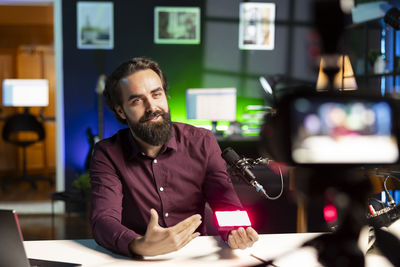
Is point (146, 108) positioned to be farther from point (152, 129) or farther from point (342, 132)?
point (342, 132)

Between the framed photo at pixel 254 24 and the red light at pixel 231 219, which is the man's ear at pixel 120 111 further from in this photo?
the framed photo at pixel 254 24

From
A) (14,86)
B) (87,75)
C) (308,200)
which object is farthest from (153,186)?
(14,86)

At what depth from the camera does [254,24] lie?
5250 mm

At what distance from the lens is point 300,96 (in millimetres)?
423

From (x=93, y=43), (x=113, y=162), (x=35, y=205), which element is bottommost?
(x=35, y=205)

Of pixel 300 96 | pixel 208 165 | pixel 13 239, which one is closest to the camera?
pixel 300 96

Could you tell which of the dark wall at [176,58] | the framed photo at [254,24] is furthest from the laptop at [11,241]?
the framed photo at [254,24]

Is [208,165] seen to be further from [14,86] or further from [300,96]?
[14,86]

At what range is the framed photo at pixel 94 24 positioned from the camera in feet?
16.2

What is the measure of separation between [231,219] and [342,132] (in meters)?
0.87

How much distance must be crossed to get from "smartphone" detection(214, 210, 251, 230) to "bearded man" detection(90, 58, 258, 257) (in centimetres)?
23

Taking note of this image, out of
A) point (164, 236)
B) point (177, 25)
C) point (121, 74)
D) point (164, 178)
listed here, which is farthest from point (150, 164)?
point (177, 25)

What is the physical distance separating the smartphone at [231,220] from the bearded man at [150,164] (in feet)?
0.77

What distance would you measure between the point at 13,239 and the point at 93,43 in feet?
14.0
